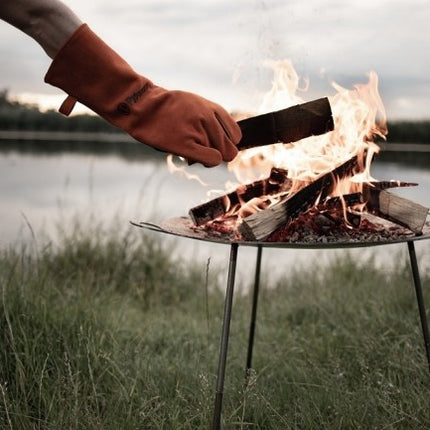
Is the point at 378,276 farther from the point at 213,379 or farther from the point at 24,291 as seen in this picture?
the point at 24,291

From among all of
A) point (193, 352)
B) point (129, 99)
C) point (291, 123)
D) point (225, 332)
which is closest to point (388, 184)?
point (291, 123)

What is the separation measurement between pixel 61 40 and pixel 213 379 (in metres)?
1.70

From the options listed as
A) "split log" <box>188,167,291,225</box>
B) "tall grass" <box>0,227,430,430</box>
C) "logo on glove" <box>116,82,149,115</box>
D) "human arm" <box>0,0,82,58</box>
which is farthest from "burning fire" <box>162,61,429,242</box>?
"human arm" <box>0,0,82,58</box>

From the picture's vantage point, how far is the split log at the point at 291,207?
2.18 meters

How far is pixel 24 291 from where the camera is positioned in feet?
10.3

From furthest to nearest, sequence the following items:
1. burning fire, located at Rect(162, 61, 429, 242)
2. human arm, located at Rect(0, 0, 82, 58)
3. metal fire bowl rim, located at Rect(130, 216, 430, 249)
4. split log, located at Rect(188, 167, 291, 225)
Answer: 1. split log, located at Rect(188, 167, 291, 225)
2. burning fire, located at Rect(162, 61, 429, 242)
3. metal fire bowl rim, located at Rect(130, 216, 430, 249)
4. human arm, located at Rect(0, 0, 82, 58)

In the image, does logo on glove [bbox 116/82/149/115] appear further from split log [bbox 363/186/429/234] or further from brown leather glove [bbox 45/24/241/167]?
split log [bbox 363/186/429/234]

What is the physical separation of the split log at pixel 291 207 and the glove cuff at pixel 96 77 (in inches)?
20.5

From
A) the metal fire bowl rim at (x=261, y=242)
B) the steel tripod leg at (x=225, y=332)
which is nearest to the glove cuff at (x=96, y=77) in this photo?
the metal fire bowl rim at (x=261, y=242)

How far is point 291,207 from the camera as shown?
227cm

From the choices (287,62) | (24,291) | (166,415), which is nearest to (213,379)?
(166,415)

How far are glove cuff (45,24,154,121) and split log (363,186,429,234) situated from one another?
96 cm

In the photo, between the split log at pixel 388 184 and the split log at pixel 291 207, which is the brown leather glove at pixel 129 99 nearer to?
the split log at pixel 291 207

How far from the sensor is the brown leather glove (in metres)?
1.95
